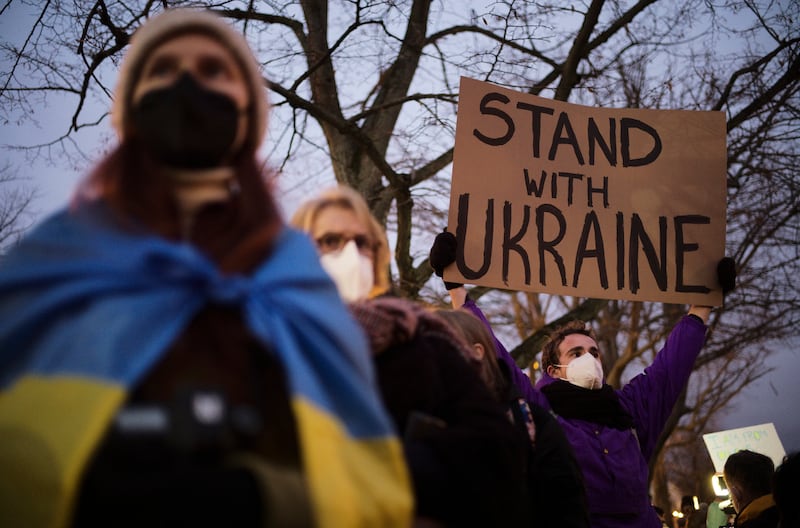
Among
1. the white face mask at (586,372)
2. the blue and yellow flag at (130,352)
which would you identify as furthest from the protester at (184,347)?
the white face mask at (586,372)

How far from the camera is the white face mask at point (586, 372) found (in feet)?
12.6

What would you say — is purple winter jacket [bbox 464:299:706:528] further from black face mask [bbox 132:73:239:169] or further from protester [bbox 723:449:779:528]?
black face mask [bbox 132:73:239:169]

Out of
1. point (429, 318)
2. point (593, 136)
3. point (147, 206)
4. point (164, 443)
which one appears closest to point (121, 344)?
point (164, 443)

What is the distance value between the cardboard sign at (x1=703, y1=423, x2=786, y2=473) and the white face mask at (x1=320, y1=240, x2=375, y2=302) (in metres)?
7.26

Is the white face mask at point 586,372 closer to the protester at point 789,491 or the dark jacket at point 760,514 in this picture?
the protester at point 789,491

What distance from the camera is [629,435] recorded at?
12.3 feet

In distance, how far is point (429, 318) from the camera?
2062 millimetres

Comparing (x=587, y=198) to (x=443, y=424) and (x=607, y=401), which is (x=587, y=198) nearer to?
(x=607, y=401)

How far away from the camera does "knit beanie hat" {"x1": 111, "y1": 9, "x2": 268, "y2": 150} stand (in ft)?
5.20

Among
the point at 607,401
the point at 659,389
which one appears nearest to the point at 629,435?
the point at 607,401

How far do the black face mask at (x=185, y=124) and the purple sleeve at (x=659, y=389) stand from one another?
120 inches

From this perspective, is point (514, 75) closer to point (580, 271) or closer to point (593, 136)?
point (593, 136)

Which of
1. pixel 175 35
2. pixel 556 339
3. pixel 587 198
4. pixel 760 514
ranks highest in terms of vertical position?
pixel 587 198

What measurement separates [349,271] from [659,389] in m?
2.47
